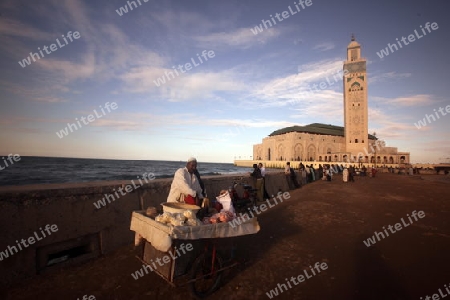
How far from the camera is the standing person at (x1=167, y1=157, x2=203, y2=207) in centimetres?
446

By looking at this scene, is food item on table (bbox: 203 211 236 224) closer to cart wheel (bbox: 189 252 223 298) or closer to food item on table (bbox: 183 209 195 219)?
food item on table (bbox: 183 209 195 219)

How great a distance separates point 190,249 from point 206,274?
1.43ft

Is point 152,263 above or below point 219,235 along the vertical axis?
below

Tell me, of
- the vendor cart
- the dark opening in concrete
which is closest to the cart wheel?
the vendor cart

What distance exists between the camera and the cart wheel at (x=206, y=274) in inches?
127

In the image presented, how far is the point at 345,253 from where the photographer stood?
4836 millimetres

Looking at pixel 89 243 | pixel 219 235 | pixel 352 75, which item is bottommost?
pixel 89 243

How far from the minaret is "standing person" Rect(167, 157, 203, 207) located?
75238 millimetres

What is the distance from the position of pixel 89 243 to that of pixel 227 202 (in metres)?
2.94

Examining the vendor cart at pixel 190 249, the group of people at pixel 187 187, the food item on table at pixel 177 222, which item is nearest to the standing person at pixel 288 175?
the group of people at pixel 187 187

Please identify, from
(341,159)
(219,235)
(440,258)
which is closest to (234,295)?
(219,235)

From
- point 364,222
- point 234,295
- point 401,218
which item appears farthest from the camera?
point 401,218

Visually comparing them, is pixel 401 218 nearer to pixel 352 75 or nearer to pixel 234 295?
pixel 234 295

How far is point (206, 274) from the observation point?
10.8ft
